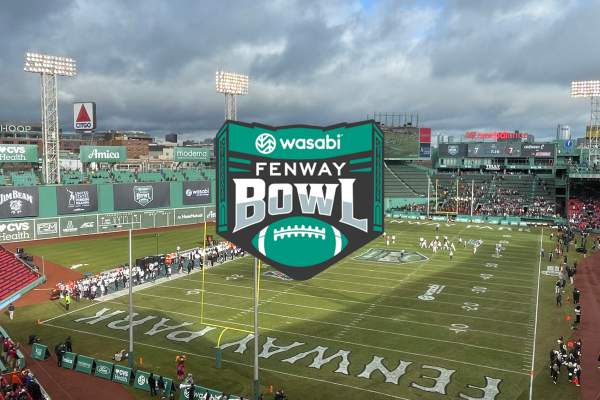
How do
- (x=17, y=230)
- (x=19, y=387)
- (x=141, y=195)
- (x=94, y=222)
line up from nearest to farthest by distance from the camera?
(x=19, y=387) → (x=17, y=230) → (x=94, y=222) → (x=141, y=195)

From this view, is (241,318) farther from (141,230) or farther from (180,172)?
(180,172)

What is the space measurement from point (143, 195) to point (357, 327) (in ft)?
130

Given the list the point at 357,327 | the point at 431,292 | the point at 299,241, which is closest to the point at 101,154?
the point at 431,292

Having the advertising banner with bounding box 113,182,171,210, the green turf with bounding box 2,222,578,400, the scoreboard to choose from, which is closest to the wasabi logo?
the green turf with bounding box 2,222,578,400

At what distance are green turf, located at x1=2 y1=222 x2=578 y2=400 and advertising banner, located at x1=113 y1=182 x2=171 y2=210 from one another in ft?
71.4

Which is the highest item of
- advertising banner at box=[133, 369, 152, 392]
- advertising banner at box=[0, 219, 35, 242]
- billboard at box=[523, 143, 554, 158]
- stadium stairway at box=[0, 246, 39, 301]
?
billboard at box=[523, 143, 554, 158]

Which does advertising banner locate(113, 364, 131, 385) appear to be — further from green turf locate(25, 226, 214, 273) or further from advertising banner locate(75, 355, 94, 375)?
green turf locate(25, 226, 214, 273)

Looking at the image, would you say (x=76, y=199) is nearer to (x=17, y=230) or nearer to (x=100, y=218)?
(x=100, y=218)

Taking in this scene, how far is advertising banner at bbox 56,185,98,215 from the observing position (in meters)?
52.2

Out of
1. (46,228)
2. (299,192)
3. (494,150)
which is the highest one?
(494,150)

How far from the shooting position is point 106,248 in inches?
1892

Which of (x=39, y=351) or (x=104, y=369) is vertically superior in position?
(x=39, y=351)

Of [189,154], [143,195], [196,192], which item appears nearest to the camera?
[143,195]

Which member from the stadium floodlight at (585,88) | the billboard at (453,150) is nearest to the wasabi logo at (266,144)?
the stadium floodlight at (585,88)
